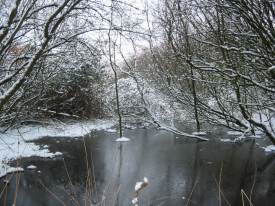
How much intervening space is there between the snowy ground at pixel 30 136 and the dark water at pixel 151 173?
1.43 ft

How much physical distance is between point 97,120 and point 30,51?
11556 millimetres

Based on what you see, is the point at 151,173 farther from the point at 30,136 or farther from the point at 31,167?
the point at 30,136

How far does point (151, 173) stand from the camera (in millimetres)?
7984

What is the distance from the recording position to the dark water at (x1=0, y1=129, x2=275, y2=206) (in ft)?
19.9

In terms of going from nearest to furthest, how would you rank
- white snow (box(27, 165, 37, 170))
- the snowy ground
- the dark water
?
the dark water, the snowy ground, white snow (box(27, 165, 37, 170))

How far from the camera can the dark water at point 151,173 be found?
19.9 feet

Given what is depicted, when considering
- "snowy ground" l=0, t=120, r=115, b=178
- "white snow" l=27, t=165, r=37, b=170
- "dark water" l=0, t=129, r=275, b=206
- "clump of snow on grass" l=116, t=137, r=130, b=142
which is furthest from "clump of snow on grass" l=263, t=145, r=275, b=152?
"white snow" l=27, t=165, r=37, b=170

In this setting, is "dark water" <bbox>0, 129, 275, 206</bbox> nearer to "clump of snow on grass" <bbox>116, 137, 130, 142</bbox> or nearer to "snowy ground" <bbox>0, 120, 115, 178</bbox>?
"clump of snow on grass" <bbox>116, 137, 130, 142</bbox>

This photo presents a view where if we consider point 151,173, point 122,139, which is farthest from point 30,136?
point 151,173

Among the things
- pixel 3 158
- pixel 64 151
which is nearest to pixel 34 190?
pixel 3 158

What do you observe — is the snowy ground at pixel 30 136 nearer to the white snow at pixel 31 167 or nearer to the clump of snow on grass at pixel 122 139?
the white snow at pixel 31 167

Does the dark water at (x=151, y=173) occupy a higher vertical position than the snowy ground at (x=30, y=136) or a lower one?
lower

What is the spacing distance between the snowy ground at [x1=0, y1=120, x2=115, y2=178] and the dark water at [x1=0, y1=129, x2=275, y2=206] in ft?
1.43

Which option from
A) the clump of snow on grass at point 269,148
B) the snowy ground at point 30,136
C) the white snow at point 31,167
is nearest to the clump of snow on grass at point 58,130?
the snowy ground at point 30,136
